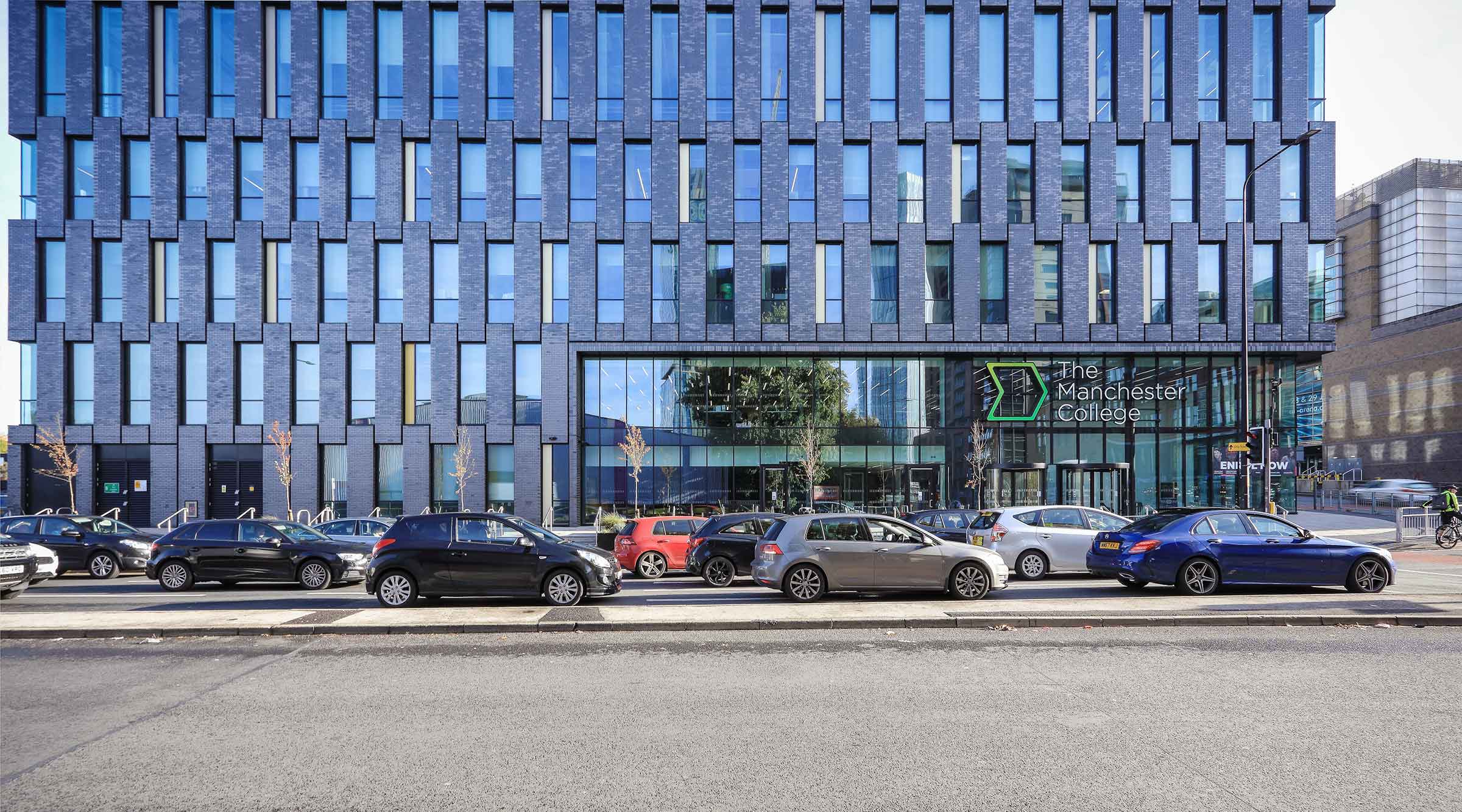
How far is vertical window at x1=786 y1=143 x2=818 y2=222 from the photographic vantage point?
3450 cm

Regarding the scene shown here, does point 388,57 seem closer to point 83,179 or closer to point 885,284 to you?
point 83,179

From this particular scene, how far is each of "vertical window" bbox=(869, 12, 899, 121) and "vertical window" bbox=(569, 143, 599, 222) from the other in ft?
37.5

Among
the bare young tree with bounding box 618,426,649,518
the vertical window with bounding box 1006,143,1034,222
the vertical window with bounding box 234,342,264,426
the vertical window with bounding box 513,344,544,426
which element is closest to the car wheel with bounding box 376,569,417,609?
the bare young tree with bounding box 618,426,649,518

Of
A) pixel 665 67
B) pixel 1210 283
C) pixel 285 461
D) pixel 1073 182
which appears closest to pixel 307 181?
pixel 285 461

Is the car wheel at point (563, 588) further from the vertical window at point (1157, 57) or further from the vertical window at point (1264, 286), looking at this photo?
the vertical window at point (1157, 57)

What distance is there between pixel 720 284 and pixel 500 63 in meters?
12.6

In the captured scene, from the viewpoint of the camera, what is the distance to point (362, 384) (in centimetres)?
3438

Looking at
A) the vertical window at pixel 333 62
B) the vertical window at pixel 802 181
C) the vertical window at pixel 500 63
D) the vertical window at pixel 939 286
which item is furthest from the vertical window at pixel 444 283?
the vertical window at pixel 939 286

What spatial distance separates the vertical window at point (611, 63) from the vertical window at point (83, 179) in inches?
803

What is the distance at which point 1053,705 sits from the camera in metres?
6.95

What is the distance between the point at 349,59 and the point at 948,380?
1073 inches

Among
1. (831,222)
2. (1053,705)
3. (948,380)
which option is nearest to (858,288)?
(831,222)

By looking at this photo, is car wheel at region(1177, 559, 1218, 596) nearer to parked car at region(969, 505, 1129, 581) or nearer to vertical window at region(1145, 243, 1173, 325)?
parked car at region(969, 505, 1129, 581)

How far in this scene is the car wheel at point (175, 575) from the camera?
16.1 m
